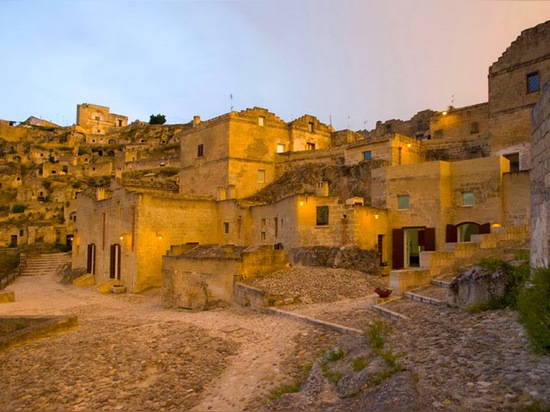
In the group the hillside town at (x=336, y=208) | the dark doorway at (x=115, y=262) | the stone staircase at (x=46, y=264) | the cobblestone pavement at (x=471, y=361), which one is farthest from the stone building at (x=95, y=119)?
the cobblestone pavement at (x=471, y=361)

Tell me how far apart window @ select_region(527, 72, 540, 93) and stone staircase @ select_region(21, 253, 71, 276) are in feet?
126

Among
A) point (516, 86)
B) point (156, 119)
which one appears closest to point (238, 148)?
point (516, 86)

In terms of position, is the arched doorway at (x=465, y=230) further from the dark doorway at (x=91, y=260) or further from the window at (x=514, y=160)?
the dark doorway at (x=91, y=260)

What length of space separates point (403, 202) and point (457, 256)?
28.0ft

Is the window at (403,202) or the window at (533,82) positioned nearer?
the window at (403,202)

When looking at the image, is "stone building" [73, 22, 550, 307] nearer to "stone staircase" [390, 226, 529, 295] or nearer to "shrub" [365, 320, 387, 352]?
"stone staircase" [390, 226, 529, 295]

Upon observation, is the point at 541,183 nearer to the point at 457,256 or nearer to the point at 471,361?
the point at 471,361

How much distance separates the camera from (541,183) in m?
7.73

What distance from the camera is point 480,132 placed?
30656 millimetres

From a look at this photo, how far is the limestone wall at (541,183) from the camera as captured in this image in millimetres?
7215

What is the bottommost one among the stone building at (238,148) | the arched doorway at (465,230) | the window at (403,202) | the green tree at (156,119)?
the arched doorway at (465,230)

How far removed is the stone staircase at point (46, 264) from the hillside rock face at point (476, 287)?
3647 cm

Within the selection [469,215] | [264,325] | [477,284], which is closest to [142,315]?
[264,325]

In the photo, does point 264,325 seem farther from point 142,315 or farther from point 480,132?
point 480,132
